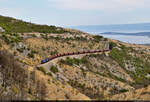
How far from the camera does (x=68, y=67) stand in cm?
4231

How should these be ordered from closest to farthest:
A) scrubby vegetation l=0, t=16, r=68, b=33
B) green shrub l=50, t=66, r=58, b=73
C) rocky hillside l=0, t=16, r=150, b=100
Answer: rocky hillside l=0, t=16, r=150, b=100 → green shrub l=50, t=66, r=58, b=73 → scrubby vegetation l=0, t=16, r=68, b=33

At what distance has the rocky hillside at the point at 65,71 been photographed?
2617 cm

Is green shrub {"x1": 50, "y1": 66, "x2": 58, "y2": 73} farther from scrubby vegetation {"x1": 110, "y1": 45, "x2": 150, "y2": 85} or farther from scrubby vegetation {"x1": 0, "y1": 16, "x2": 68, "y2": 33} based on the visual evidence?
scrubby vegetation {"x1": 0, "y1": 16, "x2": 68, "y2": 33}

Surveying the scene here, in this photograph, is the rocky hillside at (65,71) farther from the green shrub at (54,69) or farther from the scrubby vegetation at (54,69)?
the scrubby vegetation at (54,69)

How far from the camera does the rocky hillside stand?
26172 millimetres

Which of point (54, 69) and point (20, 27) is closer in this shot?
point (54, 69)

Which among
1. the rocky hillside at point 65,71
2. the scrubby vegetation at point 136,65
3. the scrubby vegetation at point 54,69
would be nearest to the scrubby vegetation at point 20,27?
the rocky hillside at point 65,71

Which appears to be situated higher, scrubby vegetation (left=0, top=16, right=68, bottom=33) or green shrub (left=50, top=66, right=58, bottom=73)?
scrubby vegetation (left=0, top=16, right=68, bottom=33)

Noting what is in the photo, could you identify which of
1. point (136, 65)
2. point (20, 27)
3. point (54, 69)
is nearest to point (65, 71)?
point (54, 69)

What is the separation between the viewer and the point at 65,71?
4053 cm

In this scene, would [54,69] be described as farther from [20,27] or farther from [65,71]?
[20,27]

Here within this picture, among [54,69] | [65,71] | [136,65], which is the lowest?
[136,65]

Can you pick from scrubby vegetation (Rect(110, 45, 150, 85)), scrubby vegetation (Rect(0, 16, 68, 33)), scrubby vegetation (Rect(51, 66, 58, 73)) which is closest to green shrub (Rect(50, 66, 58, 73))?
scrubby vegetation (Rect(51, 66, 58, 73))

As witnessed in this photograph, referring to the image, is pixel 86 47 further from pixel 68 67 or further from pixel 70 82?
pixel 70 82
